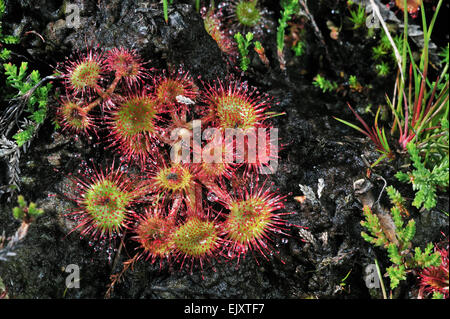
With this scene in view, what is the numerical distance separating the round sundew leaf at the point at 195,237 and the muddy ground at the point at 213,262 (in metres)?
0.25

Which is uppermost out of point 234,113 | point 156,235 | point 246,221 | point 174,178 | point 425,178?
point 234,113

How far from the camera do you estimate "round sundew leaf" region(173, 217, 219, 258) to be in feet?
8.50

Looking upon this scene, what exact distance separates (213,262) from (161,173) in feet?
2.61

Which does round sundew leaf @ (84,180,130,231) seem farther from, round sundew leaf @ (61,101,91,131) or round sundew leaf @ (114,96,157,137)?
round sundew leaf @ (61,101,91,131)

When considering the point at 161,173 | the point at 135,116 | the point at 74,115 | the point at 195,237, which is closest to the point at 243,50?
the point at 135,116

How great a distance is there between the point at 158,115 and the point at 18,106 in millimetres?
1053

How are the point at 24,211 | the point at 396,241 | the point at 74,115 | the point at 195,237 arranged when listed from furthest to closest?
the point at 396,241, the point at 74,115, the point at 195,237, the point at 24,211

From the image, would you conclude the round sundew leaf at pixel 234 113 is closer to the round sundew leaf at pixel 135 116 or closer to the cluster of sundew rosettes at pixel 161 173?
the cluster of sundew rosettes at pixel 161 173

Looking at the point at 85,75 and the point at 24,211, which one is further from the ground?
the point at 85,75

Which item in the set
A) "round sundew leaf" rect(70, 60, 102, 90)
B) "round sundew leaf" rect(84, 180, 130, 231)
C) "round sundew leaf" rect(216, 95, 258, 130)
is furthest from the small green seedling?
"round sundew leaf" rect(216, 95, 258, 130)

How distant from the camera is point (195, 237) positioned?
2604 millimetres

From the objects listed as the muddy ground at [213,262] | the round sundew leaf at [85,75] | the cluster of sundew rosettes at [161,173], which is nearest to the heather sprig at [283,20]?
the muddy ground at [213,262]

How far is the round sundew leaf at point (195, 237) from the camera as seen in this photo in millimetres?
2592

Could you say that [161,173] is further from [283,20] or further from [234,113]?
[283,20]
